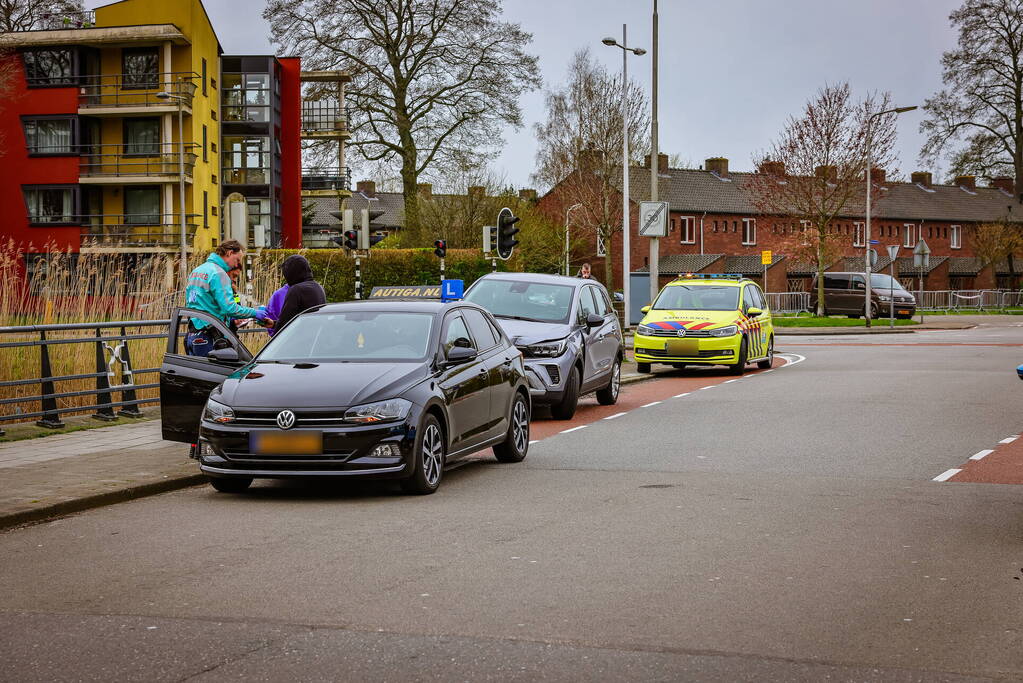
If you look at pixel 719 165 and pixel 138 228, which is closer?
pixel 138 228

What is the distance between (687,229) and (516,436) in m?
69.6

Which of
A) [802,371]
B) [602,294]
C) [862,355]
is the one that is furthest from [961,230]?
[602,294]

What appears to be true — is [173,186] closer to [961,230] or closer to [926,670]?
[926,670]

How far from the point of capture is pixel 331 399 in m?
8.98

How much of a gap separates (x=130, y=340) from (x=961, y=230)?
87448mm

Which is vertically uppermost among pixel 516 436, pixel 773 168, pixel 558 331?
pixel 773 168

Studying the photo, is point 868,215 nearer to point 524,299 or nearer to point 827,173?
point 827,173

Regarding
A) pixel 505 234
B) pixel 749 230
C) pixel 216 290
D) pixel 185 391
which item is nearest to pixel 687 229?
pixel 749 230

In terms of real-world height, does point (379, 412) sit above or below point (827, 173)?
below

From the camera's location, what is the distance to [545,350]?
15.2 metres

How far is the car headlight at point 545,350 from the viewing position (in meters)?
A: 15.2

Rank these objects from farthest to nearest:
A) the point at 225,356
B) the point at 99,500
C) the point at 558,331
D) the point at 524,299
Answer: the point at 524,299 < the point at 558,331 < the point at 225,356 < the point at 99,500

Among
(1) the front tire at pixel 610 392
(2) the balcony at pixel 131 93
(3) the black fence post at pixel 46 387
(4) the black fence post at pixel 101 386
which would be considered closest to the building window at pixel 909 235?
(2) the balcony at pixel 131 93

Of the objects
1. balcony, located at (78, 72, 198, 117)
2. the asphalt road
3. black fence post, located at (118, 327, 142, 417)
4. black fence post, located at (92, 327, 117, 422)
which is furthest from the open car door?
balcony, located at (78, 72, 198, 117)
